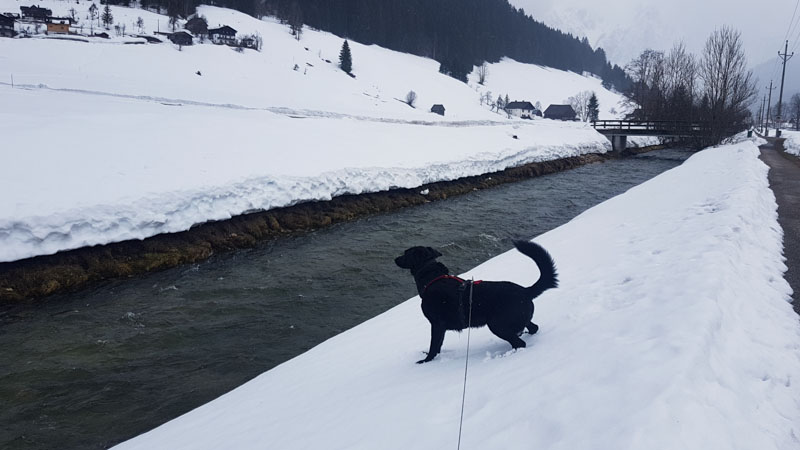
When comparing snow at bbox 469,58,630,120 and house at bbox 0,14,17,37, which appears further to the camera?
snow at bbox 469,58,630,120

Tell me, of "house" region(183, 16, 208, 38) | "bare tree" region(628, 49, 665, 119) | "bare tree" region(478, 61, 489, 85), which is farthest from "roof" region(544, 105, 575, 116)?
"house" region(183, 16, 208, 38)

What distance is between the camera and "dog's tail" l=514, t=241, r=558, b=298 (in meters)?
4.22

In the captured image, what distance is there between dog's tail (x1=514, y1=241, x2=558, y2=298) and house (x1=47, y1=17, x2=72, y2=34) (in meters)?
86.4

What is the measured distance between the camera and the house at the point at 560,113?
109 meters

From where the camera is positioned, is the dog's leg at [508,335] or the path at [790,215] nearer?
the dog's leg at [508,335]

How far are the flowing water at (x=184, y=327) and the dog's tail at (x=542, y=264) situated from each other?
152 inches

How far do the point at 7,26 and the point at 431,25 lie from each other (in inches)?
3926

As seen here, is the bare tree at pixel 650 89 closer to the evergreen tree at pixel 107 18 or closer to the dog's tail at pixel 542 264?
the dog's tail at pixel 542 264

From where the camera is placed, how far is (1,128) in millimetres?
12070

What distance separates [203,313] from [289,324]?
5.40 feet

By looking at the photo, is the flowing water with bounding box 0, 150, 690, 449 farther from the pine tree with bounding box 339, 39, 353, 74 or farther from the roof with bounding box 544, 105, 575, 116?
the roof with bounding box 544, 105, 575, 116

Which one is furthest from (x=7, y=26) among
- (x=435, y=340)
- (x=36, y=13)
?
(x=435, y=340)

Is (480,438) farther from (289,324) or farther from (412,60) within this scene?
(412,60)

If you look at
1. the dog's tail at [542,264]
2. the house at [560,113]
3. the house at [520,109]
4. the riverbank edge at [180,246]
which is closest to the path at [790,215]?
the dog's tail at [542,264]
